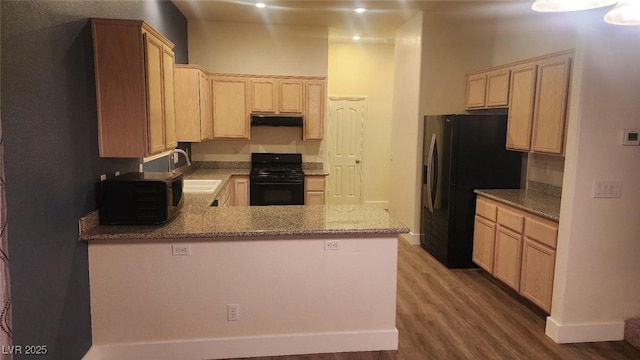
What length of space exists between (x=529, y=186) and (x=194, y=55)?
4601 millimetres

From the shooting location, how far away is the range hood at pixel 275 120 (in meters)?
5.62

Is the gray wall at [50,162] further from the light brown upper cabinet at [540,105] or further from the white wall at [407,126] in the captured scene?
the white wall at [407,126]

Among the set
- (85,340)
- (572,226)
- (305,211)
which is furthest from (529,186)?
(85,340)

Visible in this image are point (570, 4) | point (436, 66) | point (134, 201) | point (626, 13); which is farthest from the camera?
point (436, 66)

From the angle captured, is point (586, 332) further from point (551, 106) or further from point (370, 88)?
point (370, 88)

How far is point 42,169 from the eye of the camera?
2.03 metres

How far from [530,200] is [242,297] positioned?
2733 mm

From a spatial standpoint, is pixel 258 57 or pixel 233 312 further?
pixel 258 57

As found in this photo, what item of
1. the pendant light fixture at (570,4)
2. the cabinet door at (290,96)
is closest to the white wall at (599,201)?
the pendant light fixture at (570,4)

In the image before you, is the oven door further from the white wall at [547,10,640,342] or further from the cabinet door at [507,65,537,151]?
the white wall at [547,10,640,342]

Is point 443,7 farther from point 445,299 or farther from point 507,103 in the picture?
point 445,299

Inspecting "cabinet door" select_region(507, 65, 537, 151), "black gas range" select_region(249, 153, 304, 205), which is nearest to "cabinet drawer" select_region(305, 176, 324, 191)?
"black gas range" select_region(249, 153, 304, 205)

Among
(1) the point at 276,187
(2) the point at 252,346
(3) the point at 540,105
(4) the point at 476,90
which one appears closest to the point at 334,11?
(4) the point at 476,90

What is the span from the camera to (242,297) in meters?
2.71
